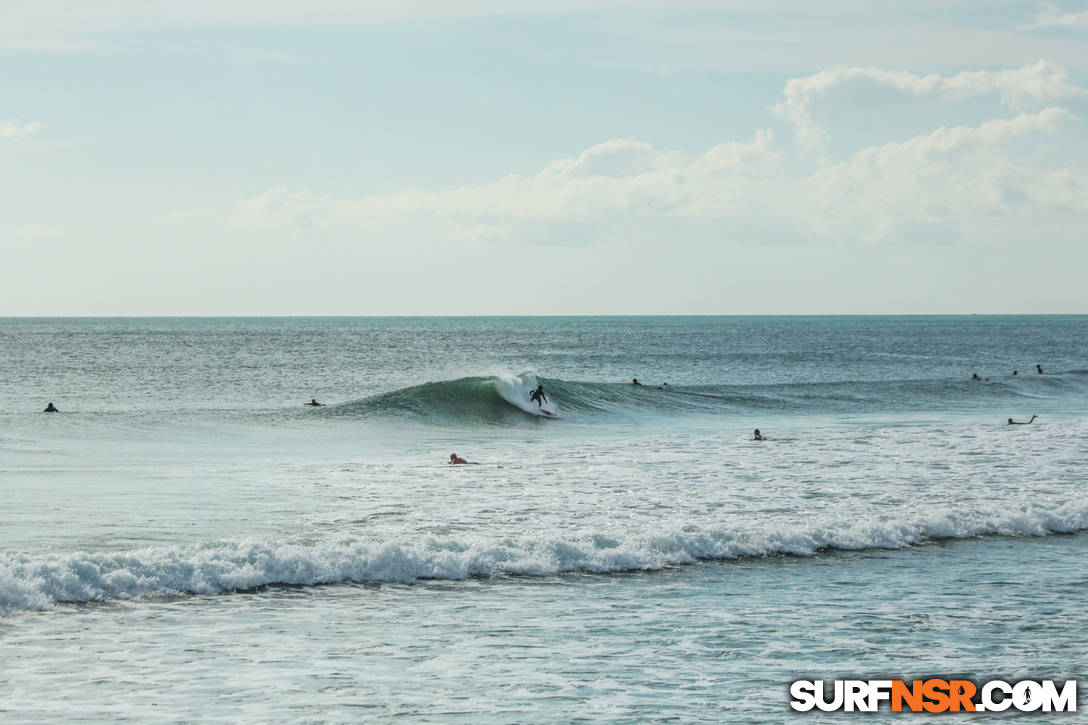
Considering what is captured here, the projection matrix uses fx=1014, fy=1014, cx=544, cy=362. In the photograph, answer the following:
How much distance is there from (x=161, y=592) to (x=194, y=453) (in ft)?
47.6

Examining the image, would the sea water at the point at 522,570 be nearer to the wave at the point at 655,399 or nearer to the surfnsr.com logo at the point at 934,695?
the surfnsr.com logo at the point at 934,695

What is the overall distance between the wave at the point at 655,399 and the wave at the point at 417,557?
2222cm

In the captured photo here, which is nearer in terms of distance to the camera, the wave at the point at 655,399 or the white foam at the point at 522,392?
the wave at the point at 655,399

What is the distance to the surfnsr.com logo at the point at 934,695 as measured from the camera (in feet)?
27.5

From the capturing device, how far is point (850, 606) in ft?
37.7

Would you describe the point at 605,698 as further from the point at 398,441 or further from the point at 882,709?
the point at 398,441

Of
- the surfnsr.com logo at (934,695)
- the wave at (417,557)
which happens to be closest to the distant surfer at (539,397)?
the wave at (417,557)

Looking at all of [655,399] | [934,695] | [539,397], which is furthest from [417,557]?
[655,399]

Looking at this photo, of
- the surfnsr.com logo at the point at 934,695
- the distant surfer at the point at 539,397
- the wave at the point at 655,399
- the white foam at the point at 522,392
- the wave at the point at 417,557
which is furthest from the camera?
the distant surfer at the point at 539,397

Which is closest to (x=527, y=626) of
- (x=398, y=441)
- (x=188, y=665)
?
(x=188, y=665)

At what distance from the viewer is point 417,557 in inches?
526

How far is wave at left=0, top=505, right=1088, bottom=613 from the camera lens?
469 inches

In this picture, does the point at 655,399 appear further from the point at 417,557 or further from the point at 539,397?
the point at 417,557

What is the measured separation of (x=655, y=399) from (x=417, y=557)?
102 feet
